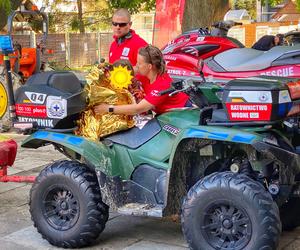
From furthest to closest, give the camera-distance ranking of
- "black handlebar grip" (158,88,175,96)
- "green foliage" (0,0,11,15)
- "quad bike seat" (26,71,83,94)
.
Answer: "green foliage" (0,0,11,15) < "quad bike seat" (26,71,83,94) < "black handlebar grip" (158,88,175,96)

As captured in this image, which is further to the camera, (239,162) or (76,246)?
(76,246)

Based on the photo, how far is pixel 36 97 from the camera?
5344 mm

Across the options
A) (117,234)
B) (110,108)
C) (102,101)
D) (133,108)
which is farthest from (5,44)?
A: (117,234)

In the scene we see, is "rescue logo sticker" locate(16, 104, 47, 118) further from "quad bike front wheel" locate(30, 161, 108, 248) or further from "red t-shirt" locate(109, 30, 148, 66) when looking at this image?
"red t-shirt" locate(109, 30, 148, 66)

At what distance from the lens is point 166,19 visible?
10742 mm

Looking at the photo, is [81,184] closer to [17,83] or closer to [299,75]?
[299,75]

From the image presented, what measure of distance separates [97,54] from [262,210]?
2704 cm

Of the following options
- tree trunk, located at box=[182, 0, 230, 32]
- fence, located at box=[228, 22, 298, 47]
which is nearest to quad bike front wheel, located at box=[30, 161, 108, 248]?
tree trunk, located at box=[182, 0, 230, 32]

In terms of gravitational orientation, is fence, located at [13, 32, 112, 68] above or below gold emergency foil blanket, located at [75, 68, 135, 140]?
below

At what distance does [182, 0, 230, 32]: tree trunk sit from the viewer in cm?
1103

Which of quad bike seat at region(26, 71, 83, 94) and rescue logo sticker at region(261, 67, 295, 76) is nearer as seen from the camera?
quad bike seat at region(26, 71, 83, 94)

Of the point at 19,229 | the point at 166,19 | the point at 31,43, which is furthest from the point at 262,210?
the point at 31,43

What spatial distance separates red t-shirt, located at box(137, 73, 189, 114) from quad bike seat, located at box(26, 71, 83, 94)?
615 millimetres

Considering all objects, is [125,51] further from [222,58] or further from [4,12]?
[4,12]
